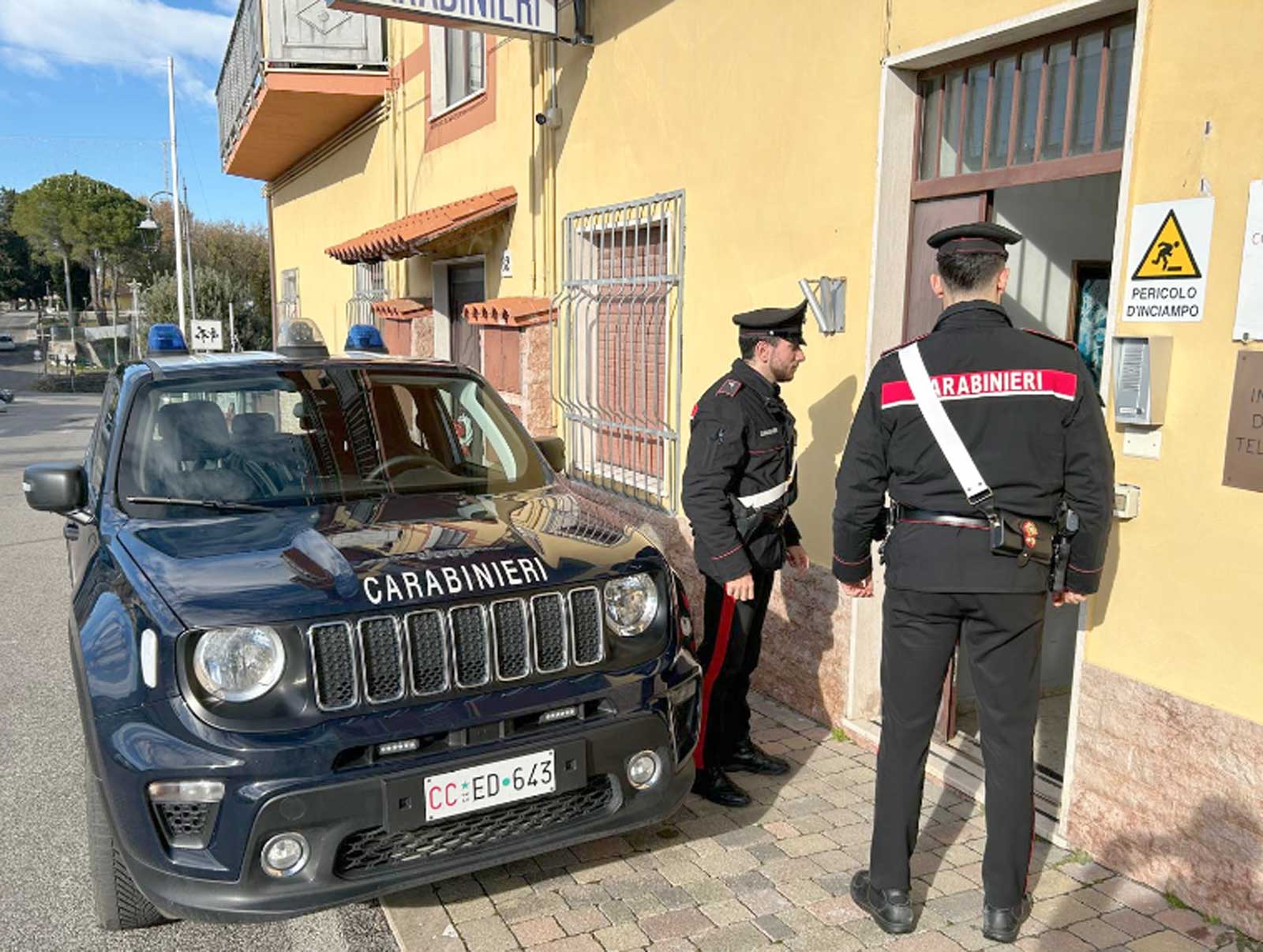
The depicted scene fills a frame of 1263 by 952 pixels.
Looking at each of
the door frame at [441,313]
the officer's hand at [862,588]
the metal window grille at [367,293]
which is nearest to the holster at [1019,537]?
the officer's hand at [862,588]

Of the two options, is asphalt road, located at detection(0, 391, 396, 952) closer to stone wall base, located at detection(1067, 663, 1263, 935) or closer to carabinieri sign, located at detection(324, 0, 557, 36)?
stone wall base, located at detection(1067, 663, 1263, 935)

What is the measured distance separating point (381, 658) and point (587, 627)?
0.64m

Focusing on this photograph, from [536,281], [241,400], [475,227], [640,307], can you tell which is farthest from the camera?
[475,227]

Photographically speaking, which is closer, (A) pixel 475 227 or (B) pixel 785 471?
(B) pixel 785 471

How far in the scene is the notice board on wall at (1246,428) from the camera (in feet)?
9.29

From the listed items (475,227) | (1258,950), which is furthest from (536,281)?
(1258,950)

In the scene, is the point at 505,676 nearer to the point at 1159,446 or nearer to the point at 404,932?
the point at 404,932

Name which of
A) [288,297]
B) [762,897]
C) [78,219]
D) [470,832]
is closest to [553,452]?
[470,832]

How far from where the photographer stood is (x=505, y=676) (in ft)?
9.30

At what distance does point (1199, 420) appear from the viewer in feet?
9.86

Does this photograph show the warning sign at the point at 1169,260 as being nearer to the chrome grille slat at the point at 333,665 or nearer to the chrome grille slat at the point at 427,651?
the chrome grille slat at the point at 427,651

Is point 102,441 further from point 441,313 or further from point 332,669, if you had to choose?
point 441,313

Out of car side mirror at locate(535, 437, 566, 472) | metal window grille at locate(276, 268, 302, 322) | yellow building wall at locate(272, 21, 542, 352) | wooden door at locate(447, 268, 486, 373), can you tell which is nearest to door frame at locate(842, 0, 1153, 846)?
car side mirror at locate(535, 437, 566, 472)

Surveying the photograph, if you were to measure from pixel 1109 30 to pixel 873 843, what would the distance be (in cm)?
288
